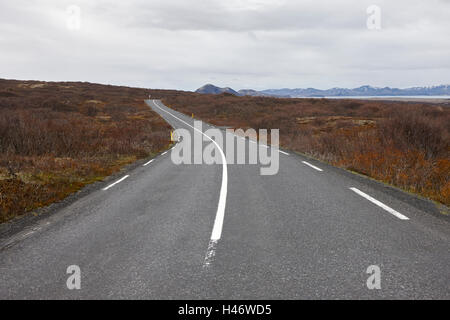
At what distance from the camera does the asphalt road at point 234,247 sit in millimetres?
3182

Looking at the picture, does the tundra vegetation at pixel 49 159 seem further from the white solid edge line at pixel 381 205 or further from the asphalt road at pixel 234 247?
the white solid edge line at pixel 381 205

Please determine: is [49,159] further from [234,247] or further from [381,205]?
[381,205]

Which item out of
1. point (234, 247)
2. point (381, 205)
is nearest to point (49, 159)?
point (234, 247)

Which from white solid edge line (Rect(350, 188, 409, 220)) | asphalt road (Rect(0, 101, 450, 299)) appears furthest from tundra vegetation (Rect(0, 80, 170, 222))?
white solid edge line (Rect(350, 188, 409, 220))

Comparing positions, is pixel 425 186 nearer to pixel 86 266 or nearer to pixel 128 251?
pixel 128 251

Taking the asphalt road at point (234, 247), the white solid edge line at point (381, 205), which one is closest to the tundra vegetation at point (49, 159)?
the asphalt road at point (234, 247)

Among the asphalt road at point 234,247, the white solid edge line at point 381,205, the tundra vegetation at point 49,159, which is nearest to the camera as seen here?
the asphalt road at point 234,247

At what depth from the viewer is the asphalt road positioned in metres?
3.18

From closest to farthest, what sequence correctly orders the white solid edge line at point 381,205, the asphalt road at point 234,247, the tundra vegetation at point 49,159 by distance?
the asphalt road at point 234,247 < the white solid edge line at point 381,205 < the tundra vegetation at point 49,159

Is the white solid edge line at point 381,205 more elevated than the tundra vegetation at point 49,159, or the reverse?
the tundra vegetation at point 49,159

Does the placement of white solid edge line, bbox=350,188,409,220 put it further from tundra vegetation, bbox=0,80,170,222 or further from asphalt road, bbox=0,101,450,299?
tundra vegetation, bbox=0,80,170,222

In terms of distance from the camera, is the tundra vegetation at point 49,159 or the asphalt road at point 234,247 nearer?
the asphalt road at point 234,247

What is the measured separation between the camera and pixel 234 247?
165 inches

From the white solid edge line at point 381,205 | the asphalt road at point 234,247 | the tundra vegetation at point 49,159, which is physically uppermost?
the tundra vegetation at point 49,159
